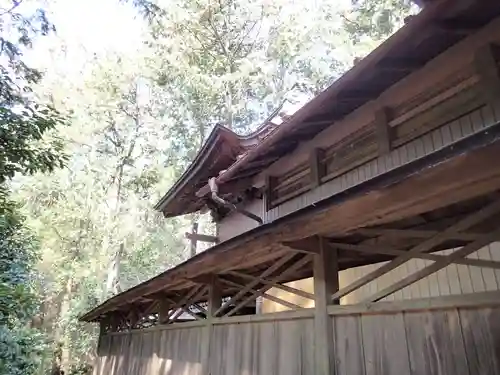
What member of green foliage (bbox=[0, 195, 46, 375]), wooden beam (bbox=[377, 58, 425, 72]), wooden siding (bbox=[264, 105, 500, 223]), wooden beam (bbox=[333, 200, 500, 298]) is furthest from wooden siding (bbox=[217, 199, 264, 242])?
wooden beam (bbox=[333, 200, 500, 298])

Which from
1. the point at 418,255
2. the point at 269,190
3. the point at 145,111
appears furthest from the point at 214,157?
the point at 145,111

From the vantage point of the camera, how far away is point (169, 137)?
55.4ft

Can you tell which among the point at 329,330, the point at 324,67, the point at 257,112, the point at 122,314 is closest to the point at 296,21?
the point at 324,67

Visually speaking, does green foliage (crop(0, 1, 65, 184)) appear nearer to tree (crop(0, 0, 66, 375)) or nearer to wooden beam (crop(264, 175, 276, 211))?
tree (crop(0, 0, 66, 375))

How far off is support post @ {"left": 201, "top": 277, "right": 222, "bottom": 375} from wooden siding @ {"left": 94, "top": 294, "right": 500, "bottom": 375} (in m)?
0.08

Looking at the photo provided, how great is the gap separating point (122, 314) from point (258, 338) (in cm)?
637

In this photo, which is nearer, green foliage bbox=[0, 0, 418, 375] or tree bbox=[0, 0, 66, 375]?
tree bbox=[0, 0, 66, 375]

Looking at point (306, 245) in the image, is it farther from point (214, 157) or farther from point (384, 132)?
point (214, 157)

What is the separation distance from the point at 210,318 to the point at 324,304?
2.10 metres

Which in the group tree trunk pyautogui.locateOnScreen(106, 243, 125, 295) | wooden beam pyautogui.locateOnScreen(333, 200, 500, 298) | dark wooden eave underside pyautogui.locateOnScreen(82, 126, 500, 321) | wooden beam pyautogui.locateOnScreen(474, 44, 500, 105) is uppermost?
tree trunk pyautogui.locateOnScreen(106, 243, 125, 295)

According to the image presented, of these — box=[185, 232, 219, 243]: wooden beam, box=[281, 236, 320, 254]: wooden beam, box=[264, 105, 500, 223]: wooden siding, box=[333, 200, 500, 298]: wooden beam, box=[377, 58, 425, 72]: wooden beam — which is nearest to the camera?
box=[333, 200, 500, 298]: wooden beam

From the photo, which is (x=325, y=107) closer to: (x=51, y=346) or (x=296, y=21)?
(x=296, y=21)

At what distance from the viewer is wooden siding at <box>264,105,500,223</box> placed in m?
3.21

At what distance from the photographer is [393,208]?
2.12 meters
